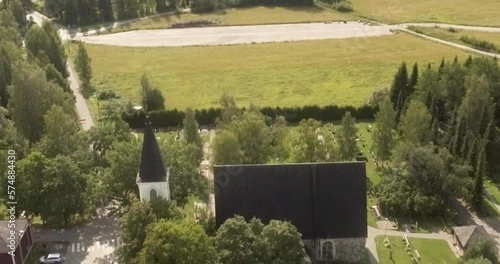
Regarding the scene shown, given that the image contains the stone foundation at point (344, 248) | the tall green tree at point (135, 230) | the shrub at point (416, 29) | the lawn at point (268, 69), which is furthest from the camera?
the shrub at point (416, 29)

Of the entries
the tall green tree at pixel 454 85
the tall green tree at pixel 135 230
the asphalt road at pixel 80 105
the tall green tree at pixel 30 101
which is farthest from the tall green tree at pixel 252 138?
the tall green tree at pixel 454 85

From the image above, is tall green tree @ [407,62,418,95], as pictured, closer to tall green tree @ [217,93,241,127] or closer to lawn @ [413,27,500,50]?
tall green tree @ [217,93,241,127]

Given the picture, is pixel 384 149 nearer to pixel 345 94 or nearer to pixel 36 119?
pixel 345 94

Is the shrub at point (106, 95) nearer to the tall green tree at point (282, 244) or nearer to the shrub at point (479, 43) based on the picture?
the tall green tree at point (282, 244)

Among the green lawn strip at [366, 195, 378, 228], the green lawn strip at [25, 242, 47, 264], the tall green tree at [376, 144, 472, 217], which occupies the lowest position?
the green lawn strip at [366, 195, 378, 228]

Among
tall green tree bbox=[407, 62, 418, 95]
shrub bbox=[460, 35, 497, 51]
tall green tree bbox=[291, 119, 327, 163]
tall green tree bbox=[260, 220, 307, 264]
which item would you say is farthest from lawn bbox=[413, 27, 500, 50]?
tall green tree bbox=[260, 220, 307, 264]
